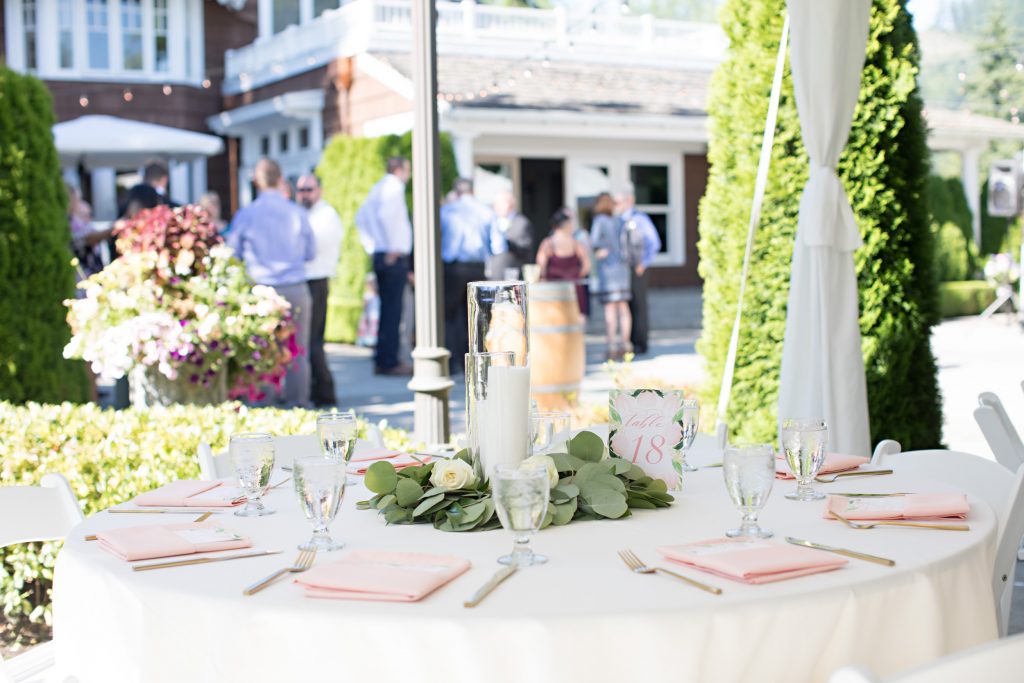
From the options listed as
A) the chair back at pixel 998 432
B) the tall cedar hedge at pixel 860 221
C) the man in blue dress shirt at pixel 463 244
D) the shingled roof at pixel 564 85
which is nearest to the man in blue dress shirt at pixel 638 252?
the man in blue dress shirt at pixel 463 244

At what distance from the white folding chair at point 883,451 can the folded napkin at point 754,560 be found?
1.16 meters

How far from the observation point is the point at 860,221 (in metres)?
6.02

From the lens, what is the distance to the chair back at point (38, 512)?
112 inches

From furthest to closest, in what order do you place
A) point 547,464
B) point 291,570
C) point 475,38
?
point 475,38 < point 547,464 < point 291,570

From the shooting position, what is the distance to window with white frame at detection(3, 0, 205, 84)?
753 inches

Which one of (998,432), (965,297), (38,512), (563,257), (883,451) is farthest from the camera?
(965,297)

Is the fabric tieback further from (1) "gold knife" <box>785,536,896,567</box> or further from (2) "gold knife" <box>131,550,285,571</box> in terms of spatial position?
(2) "gold knife" <box>131,550,285,571</box>

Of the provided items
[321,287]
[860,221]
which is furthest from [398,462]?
[321,287]

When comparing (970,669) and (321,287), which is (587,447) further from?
(321,287)

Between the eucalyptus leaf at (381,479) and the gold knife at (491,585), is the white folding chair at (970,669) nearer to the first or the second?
the gold knife at (491,585)

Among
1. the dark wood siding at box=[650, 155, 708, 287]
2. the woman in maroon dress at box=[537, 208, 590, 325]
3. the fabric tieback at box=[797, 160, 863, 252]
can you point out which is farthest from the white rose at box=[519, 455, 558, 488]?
the dark wood siding at box=[650, 155, 708, 287]

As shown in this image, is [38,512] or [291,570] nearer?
[291,570]

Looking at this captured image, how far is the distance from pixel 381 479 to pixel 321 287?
705 centimetres

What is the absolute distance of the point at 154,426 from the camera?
4926 mm
